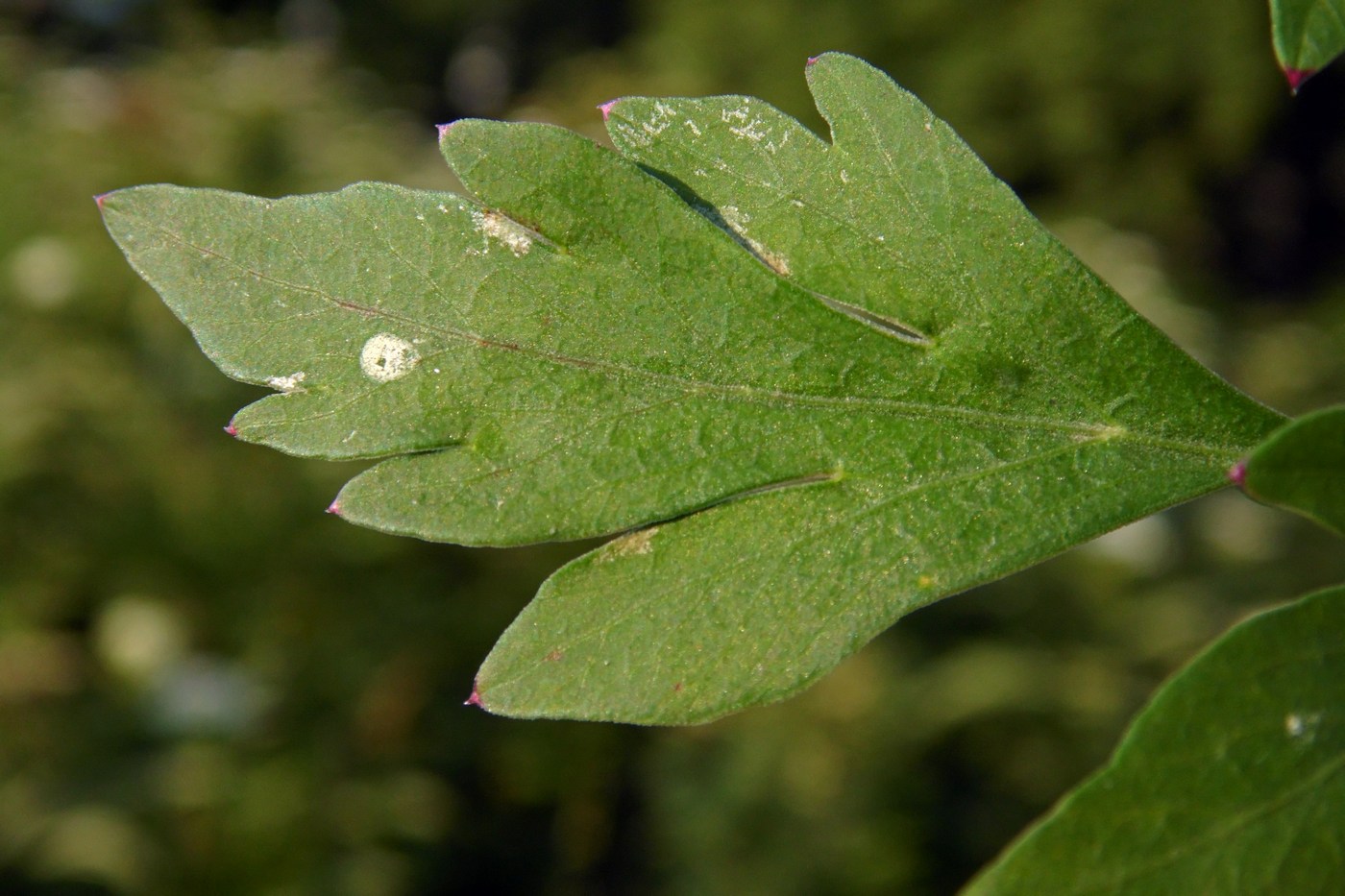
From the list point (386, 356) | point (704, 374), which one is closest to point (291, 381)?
point (386, 356)

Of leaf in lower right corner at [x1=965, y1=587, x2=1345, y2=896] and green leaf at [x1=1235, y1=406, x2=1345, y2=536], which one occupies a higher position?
green leaf at [x1=1235, y1=406, x2=1345, y2=536]

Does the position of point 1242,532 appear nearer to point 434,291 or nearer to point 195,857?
point 195,857

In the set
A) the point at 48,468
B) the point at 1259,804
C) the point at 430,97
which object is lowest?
the point at 430,97

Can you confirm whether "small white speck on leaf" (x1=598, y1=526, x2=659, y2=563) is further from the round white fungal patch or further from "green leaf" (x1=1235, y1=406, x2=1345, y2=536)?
"green leaf" (x1=1235, y1=406, x2=1345, y2=536)

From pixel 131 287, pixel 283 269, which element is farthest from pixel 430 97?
pixel 283 269

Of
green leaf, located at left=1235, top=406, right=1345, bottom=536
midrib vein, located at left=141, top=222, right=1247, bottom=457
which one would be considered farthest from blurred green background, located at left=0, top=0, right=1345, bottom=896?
green leaf, located at left=1235, top=406, right=1345, bottom=536

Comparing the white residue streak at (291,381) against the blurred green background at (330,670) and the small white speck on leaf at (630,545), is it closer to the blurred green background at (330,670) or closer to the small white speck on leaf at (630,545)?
the small white speck on leaf at (630,545)
